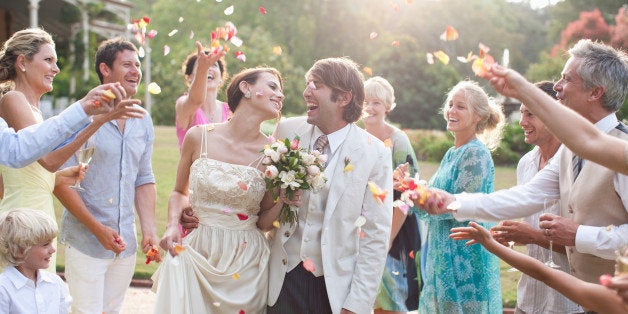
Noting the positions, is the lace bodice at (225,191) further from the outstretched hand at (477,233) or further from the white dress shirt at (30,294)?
the outstretched hand at (477,233)

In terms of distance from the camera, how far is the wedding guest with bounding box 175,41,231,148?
18.1ft

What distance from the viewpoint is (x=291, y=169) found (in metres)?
4.12

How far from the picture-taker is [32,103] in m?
4.74

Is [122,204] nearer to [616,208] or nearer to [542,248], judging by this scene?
[542,248]

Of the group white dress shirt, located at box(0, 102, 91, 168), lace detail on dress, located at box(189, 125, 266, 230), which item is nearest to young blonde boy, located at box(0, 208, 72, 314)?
white dress shirt, located at box(0, 102, 91, 168)

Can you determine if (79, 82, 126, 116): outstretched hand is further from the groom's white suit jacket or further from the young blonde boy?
the groom's white suit jacket

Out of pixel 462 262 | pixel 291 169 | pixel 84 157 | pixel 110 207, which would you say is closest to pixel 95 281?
pixel 110 207

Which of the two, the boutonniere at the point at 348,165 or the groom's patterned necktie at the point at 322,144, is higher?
the groom's patterned necktie at the point at 322,144

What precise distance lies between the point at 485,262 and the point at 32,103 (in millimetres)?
3178

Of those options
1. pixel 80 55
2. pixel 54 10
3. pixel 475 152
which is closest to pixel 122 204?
pixel 475 152

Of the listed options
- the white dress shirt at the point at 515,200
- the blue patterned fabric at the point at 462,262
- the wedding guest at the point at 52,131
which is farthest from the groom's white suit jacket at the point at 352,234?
the wedding guest at the point at 52,131

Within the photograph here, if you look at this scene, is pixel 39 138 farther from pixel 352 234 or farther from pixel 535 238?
pixel 535 238

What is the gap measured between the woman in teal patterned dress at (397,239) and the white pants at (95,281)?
7.15 ft

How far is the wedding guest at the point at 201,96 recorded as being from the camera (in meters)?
5.53
